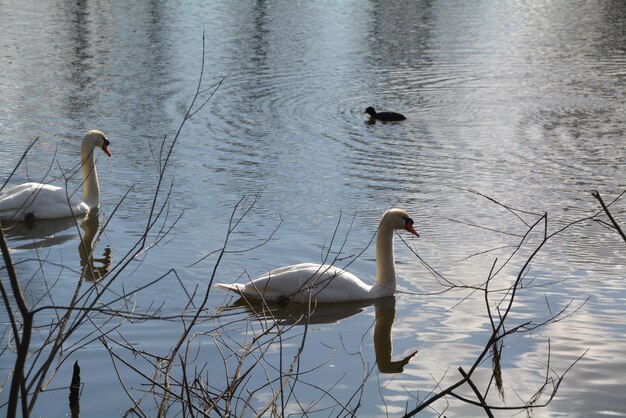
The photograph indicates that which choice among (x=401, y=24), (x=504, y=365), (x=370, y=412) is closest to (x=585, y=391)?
(x=504, y=365)

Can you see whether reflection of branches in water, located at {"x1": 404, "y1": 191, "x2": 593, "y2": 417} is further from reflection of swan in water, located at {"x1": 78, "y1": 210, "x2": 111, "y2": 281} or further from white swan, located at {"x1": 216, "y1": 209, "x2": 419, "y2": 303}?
reflection of swan in water, located at {"x1": 78, "y1": 210, "x2": 111, "y2": 281}

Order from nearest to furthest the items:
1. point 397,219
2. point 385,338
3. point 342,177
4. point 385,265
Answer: point 385,338, point 385,265, point 397,219, point 342,177

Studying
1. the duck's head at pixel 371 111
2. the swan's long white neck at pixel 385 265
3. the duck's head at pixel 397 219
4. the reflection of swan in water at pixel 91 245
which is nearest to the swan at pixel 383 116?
the duck's head at pixel 371 111

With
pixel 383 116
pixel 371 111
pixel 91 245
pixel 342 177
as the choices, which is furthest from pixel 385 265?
pixel 371 111

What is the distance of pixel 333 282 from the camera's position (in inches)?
325

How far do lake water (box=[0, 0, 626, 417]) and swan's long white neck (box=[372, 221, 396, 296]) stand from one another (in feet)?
0.46

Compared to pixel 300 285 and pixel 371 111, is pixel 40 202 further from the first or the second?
pixel 371 111

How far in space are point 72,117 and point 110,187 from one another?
3.67m

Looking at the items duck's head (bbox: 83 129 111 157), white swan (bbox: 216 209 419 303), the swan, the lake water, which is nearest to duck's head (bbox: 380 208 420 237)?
white swan (bbox: 216 209 419 303)

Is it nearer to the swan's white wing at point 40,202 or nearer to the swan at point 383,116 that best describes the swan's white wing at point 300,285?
the swan's white wing at point 40,202

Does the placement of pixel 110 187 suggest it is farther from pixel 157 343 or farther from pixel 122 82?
pixel 122 82

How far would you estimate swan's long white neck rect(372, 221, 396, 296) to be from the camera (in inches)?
336

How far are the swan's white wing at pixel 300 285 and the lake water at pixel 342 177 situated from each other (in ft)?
0.47

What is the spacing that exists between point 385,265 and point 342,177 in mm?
3951
